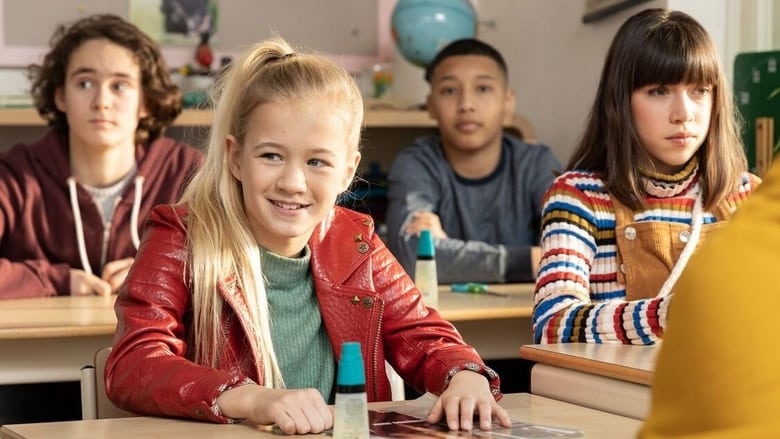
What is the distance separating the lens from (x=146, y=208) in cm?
324

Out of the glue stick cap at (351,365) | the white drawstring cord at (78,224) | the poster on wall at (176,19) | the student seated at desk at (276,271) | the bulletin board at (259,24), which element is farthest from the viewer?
the poster on wall at (176,19)

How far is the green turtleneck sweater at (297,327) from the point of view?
6.02 feet

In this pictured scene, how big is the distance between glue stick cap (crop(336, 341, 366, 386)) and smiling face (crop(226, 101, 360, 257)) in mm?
578

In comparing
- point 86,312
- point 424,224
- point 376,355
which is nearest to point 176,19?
point 424,224

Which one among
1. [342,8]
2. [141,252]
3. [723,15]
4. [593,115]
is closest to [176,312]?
[141,252]

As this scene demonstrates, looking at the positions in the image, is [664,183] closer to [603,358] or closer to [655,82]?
[655,82]

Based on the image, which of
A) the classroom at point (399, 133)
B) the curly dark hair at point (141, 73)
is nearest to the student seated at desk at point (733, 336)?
the classroom at point (399, 133)

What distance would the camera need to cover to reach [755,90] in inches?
117

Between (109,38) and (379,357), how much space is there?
181cm

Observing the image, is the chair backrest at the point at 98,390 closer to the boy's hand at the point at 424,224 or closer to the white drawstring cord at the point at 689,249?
the white drawstring cord at the point at 689,249

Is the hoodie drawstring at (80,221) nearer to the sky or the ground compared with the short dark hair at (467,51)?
nearer to the ground

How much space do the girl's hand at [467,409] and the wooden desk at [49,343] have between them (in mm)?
987

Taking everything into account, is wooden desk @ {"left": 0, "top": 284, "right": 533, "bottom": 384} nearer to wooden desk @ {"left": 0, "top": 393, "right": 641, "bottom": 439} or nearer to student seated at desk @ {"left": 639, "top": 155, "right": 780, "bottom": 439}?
wooden desk @ {"left": 0, "top": 393, "right": 641, "bottom": 439}

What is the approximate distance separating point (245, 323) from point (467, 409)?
1.35 feet
